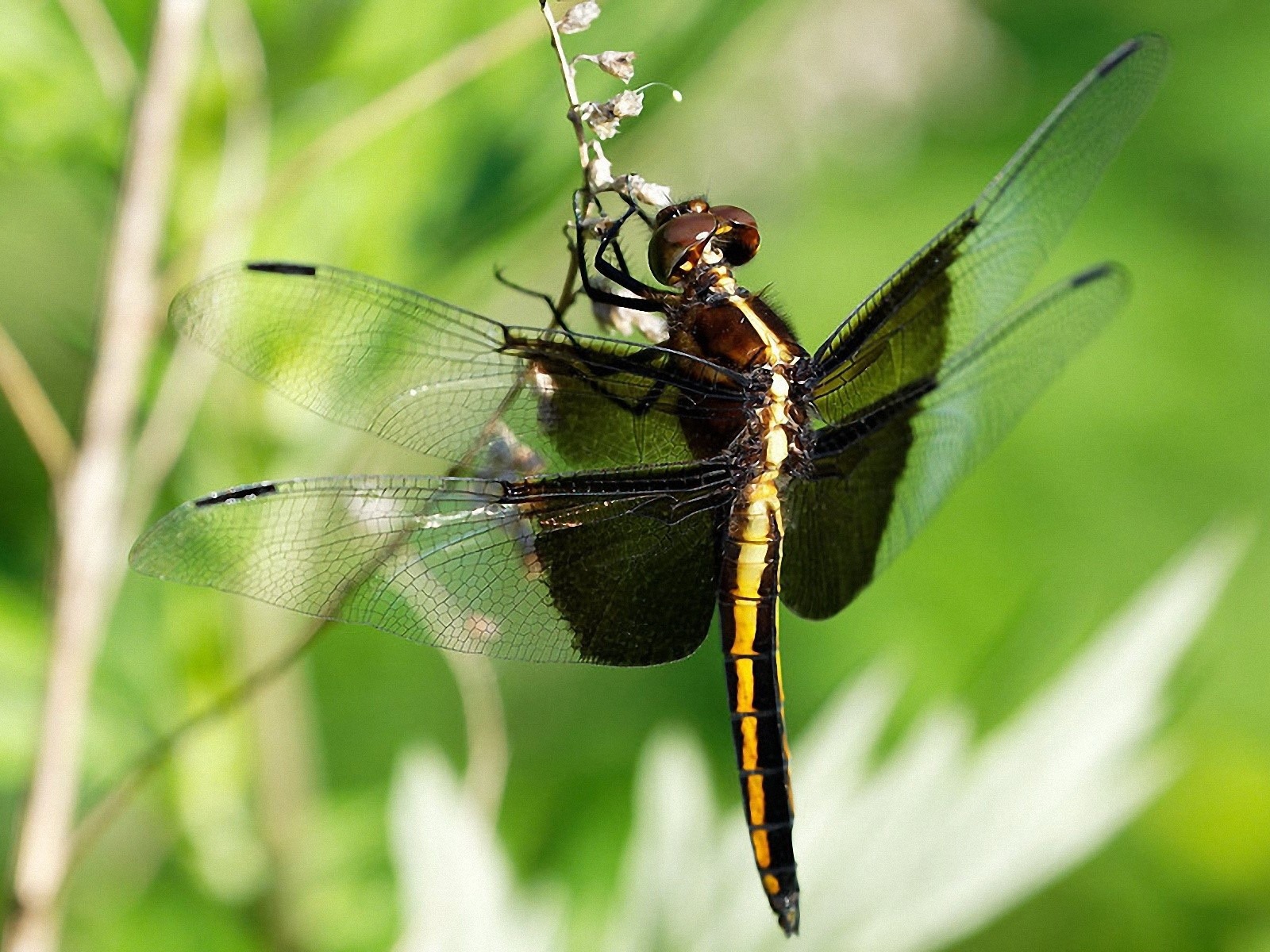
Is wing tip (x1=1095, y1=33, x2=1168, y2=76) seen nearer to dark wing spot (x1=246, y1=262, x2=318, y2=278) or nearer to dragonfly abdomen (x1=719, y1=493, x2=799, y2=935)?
dragonfly abdomen (x1=719, y1=493, x2=799, y2=935)

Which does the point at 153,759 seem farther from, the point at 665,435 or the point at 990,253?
the point at 990,253

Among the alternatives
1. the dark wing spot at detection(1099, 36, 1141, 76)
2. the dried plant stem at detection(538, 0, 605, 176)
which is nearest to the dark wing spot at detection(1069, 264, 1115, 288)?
the dark wing spot at detection(1099, 36, 1141, 76)

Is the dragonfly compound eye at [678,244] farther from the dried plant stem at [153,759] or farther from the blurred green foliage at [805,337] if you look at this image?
the dried plant stem at [153,759]

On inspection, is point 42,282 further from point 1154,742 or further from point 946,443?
point 1154,742

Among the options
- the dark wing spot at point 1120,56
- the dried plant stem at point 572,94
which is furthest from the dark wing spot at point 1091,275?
the dried plant stem at point 572,94

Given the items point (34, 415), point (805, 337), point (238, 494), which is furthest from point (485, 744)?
point (805, 337)

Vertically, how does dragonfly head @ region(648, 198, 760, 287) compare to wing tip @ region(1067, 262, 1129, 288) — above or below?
below

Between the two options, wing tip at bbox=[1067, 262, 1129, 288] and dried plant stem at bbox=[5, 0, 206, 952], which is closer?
dried plant stem at bbox=[5, 0, 206, 952]
